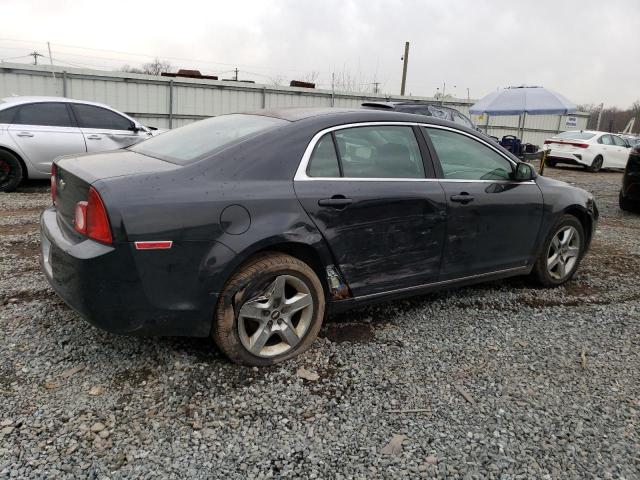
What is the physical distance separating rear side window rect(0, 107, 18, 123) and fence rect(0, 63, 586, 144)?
6.17 meters

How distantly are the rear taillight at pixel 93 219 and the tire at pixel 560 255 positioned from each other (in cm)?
349

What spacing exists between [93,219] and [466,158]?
2613 millimetres

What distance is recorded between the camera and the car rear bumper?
245cm

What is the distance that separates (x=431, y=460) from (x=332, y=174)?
1.66 metres

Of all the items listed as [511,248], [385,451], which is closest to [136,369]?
[385,451]

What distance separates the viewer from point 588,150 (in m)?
17.2

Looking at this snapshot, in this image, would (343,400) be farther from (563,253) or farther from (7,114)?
(7,114)

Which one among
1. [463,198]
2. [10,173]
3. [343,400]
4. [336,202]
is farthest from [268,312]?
[10,173]

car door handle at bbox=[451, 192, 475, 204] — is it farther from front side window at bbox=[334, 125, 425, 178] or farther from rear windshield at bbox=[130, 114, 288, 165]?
rear windshield at bbox=[130, 114, 288, 165]

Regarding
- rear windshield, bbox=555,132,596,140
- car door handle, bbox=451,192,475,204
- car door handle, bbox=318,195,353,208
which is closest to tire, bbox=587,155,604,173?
rear windshield, bbox=555,132,596,140

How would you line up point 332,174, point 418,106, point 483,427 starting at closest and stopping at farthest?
point 483,427 < point 332,174 < point 418,106

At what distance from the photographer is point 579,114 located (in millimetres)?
26750

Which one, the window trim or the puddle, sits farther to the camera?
the puddle

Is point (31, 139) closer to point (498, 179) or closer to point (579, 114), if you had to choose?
point (498, 179)
